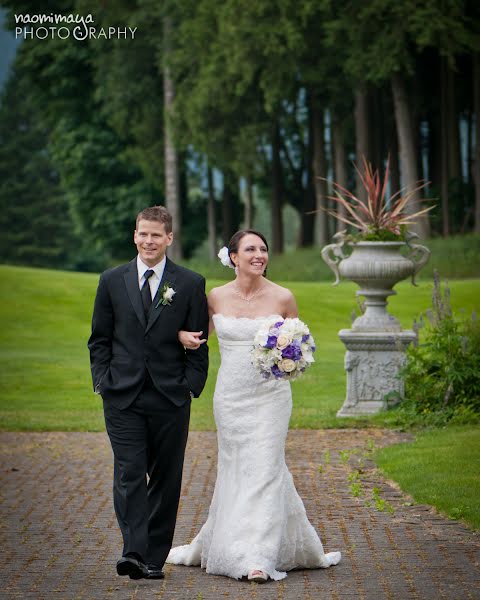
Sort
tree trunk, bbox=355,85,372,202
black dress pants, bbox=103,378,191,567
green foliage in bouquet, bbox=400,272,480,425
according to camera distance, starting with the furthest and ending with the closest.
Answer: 1. tree trunk, bbox=355,85,372,202
2. green foliage in bouquet, bbox=400,272,480,425
3. black dress pants, bbox=103,378,191,567

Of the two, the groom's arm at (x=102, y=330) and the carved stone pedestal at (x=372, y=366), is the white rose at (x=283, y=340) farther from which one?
the carved stone pedestal at (x=372, y=366)

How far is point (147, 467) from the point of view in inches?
265

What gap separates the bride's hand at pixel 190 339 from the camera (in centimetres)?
654

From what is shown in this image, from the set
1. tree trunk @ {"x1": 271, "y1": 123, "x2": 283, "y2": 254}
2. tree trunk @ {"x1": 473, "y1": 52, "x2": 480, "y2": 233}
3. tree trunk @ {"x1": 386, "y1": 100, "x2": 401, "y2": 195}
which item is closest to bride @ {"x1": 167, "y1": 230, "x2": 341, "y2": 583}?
tree trunk @ {"x1": 473, "y1": 52, "x2": 480, "y2": 233}

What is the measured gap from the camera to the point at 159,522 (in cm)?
666

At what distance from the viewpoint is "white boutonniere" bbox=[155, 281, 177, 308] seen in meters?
6.57

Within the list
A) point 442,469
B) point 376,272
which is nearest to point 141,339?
point 442,469

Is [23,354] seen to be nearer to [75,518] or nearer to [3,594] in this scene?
[75,518]

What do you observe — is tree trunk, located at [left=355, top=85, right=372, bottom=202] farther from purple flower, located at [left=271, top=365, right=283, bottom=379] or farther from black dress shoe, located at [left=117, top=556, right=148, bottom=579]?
black dress shoe, located at [left=117, top=556, right=148, bottom=579]

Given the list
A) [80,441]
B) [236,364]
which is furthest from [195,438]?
[236,364]

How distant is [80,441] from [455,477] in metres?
4.59

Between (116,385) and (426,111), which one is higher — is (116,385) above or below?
below

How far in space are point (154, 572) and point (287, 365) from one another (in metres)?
1.37

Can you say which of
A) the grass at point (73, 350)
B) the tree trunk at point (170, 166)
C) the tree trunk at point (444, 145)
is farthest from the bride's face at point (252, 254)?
the tree trunk at point (170, 166)
